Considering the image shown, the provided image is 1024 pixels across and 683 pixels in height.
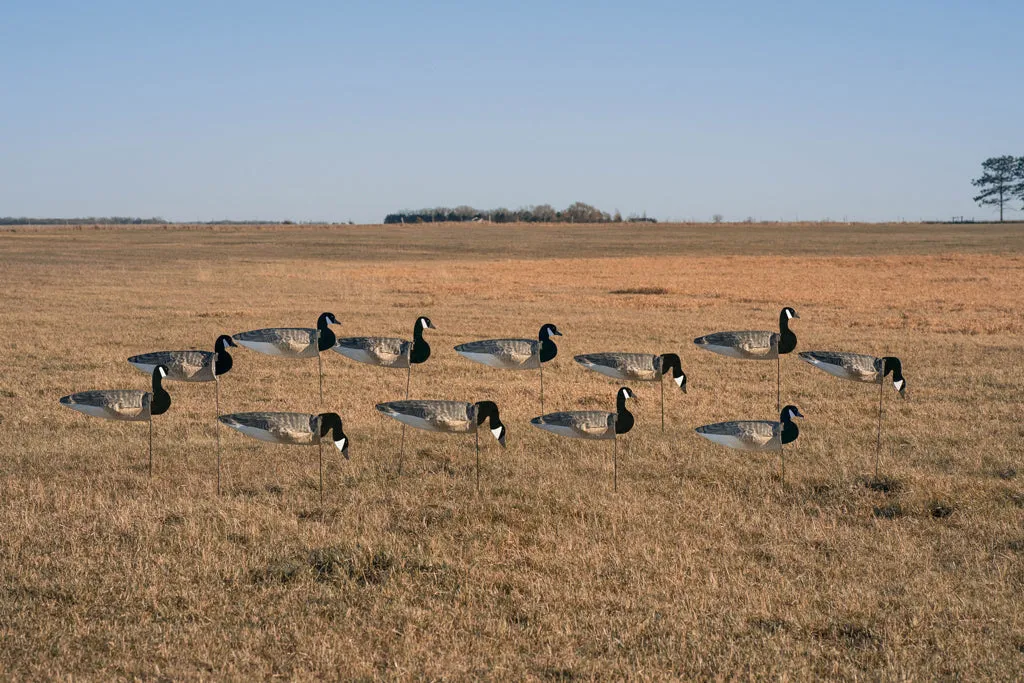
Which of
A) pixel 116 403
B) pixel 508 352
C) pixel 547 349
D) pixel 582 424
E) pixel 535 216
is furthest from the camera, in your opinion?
pixel 535 216

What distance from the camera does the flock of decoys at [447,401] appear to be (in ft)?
29.5

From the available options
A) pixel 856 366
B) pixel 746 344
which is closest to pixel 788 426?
pixel 856 366

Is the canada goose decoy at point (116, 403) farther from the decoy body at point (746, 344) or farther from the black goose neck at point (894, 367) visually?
the black goose neck at point (894, 367)

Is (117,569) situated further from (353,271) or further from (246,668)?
(353,271)

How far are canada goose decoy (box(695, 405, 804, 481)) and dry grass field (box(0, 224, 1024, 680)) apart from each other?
2.21 ft

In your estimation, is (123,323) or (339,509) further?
(123,323)

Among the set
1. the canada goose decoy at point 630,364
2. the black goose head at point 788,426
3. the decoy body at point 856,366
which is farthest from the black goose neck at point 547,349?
the black goose head at point 788,426

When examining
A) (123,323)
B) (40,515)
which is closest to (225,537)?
(40,515)

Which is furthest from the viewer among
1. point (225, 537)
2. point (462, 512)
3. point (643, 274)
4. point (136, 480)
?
point (643, 274)

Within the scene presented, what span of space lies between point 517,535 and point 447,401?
6.05ft

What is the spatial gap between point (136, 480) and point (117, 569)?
110 inches

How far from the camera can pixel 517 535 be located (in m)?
8.23

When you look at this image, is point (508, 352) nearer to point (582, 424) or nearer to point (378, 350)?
point (378, 350)

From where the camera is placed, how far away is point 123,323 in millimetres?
24281
